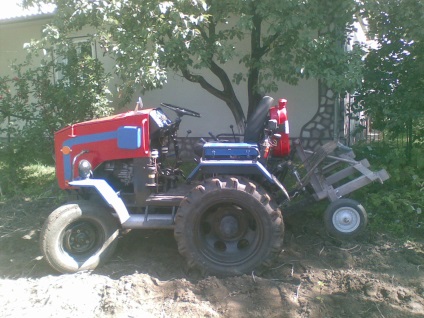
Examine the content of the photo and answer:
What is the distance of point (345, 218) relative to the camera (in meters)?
4.97

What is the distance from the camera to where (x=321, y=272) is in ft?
14.8

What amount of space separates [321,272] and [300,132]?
502 cm

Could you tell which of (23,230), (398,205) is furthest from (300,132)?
(23,230)

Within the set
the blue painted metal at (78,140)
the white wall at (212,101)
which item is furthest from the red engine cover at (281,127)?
the white wall at (212,101)

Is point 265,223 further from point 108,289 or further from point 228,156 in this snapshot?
point 108,289

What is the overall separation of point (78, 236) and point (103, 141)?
3.25 feet

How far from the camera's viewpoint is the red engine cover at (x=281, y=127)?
16.7 feet

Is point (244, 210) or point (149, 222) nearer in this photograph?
point (244, 210)

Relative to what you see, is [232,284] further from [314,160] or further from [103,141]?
[103,141]

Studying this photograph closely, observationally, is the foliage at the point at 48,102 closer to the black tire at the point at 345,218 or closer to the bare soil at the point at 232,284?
the bare soil at the point at 232,284

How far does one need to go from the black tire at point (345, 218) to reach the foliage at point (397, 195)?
824 millimetres

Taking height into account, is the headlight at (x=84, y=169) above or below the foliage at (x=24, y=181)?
above

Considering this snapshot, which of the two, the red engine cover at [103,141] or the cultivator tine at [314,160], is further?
the cultivator tine at [314,160]

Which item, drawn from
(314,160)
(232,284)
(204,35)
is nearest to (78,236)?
(232,284)
